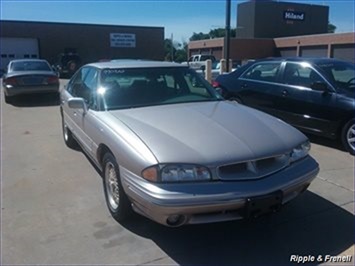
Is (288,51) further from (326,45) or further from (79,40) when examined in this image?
(79,40)

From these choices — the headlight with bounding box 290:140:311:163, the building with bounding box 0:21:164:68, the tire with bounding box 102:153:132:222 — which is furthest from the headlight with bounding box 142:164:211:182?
the building with bounding box 0:21:164:68

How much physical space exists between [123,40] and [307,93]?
4082 cm

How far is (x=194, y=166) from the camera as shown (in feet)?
10.5

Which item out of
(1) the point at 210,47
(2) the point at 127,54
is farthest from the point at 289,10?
(2) the point at 127,54

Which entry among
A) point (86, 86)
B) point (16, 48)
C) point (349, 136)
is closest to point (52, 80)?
point (86, 86)

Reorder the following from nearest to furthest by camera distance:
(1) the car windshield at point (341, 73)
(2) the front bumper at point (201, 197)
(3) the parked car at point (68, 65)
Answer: (2) the front bumper at point (201, 197) → (1) the car windshield at point (341, 73) → (3) the parked car at point (68, 65)

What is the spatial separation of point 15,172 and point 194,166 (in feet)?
11.3

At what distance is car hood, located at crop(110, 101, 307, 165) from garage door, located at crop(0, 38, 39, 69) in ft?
130

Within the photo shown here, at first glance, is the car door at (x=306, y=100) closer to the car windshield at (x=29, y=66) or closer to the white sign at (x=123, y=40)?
the car windshield at (x=29, y=66)

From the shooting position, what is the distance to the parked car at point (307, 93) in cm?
643

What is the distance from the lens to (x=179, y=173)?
10.5 ft

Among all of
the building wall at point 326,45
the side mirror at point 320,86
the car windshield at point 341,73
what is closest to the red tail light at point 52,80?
the car windshield at point 341,73

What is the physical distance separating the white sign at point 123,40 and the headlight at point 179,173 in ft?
143

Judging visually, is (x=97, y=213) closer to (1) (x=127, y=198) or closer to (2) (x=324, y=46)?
(1) (x=127, y=198)
